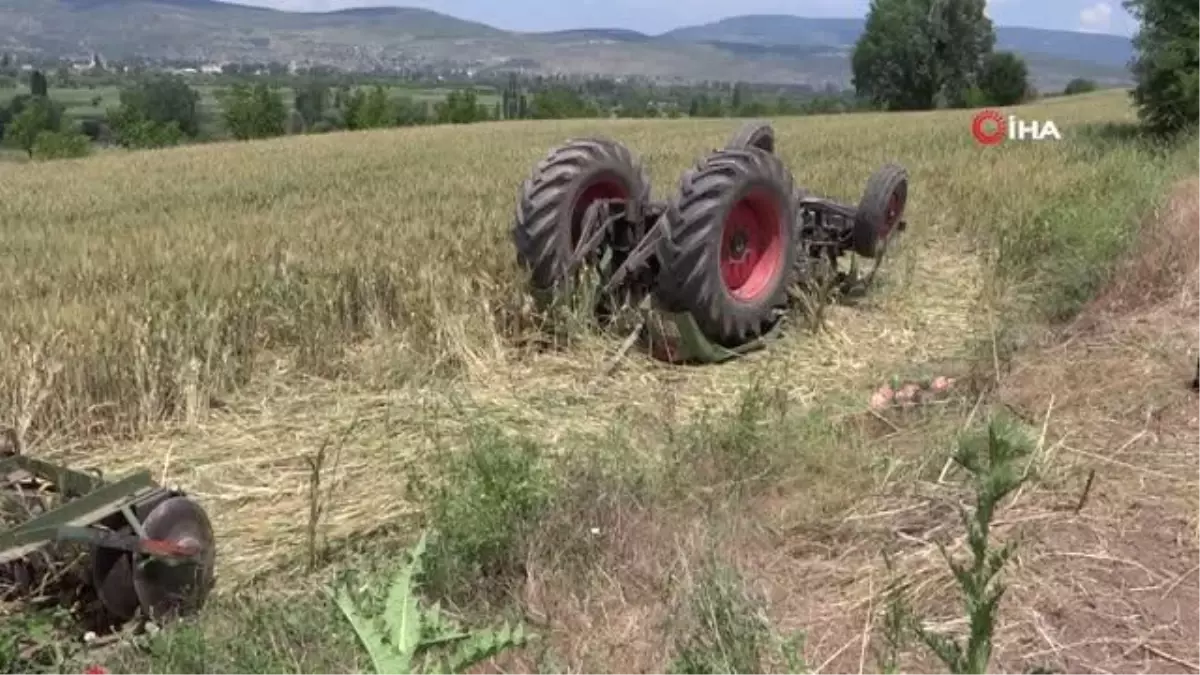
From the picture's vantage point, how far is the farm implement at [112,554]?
3.64 m

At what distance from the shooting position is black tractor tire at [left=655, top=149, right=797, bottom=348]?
6516mm

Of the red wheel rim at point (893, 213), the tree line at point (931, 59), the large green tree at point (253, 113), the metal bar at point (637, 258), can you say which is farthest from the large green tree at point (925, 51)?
the metal bar at point (637, 258)

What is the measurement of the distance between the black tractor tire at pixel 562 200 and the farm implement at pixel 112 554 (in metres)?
3.20

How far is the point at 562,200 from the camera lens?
22.7 ft

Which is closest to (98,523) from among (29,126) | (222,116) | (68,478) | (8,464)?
(68,478)

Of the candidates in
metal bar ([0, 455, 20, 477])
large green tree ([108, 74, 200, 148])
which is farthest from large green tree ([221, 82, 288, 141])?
metal bar ([0, 455, 20, 477])

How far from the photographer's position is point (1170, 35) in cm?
1886

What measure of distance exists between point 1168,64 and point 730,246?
14.2 m

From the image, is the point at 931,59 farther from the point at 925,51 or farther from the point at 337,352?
the point at 337,352

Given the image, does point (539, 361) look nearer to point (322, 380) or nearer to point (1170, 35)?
point (322, 380)

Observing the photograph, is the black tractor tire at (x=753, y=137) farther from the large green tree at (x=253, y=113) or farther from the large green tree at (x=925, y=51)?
the large green tree at (x=925, y=51)

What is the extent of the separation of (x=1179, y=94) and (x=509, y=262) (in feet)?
48.1

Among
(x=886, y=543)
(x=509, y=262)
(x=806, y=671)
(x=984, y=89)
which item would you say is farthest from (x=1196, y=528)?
(x=984, y=89)

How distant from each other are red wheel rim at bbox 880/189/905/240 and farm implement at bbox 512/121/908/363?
948 mm
